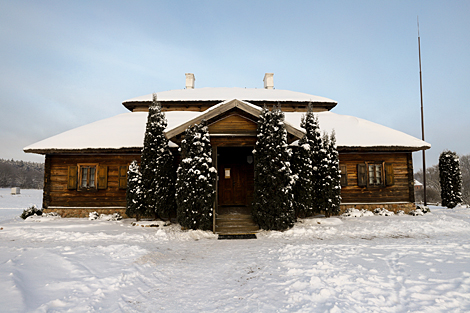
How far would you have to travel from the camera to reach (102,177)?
1295cm

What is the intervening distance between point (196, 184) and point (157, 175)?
229cm

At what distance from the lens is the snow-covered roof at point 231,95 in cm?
1695

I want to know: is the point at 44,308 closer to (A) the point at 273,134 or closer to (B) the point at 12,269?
(B) the point at 12,269

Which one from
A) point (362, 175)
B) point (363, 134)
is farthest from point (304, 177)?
point (363, 134)

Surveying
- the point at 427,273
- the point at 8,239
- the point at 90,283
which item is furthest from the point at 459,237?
the point at 8,239

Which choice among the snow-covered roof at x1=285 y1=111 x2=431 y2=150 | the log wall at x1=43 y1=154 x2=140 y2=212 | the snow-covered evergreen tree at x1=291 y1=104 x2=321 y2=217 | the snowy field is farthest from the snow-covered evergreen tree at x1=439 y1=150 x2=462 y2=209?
the log wall at x1=43 y1=154 x2=140 y2=212

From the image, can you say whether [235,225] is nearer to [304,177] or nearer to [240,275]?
[304,177]

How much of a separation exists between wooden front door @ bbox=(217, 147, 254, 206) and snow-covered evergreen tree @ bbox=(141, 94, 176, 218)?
3587mm

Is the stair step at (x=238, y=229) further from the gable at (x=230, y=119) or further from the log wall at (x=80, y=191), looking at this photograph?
the log wall at (x=80, y=191)

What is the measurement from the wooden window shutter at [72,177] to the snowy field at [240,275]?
4478 millimetres

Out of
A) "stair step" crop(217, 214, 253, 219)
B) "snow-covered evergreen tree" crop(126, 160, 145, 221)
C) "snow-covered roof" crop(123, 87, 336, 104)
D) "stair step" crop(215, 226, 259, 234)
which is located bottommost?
"stair step" crop(215, 226, 259, 234)

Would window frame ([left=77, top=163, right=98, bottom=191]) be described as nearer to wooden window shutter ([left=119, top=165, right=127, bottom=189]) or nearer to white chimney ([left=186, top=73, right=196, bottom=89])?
wooden window shutter ([left=119, top=165, right=127, bottom=189])

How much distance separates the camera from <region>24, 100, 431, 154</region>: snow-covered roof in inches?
495

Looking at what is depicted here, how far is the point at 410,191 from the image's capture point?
13.7 metres
